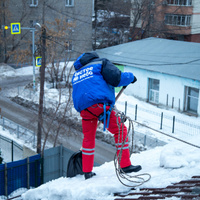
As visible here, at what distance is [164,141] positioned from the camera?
54.1ft

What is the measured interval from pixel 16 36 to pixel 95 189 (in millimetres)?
30863

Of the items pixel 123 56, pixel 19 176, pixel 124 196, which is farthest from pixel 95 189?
pixel 123 56

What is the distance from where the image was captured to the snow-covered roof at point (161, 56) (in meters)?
21.1

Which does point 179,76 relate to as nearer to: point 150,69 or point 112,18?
point 150,69

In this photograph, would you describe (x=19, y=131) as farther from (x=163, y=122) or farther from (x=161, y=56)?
(x=161, y=56)

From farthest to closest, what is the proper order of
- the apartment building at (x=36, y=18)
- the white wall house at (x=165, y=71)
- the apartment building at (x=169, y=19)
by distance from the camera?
the apartment building at (x=169, y=19), the apartment building at (x=36, y=18), the white wall house at (x=165, y=71)

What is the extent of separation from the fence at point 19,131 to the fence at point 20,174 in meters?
4.18

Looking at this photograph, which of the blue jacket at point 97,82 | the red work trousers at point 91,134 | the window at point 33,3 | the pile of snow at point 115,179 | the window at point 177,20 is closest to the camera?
the pile of snow at point 115,179

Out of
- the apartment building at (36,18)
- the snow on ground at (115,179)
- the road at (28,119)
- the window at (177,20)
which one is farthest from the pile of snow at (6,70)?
the snow on ground at (115,179)

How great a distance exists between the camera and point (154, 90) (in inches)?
890

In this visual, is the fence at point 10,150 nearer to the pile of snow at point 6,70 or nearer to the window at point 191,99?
the window at point 191,99

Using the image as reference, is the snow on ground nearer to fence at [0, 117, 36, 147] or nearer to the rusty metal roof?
the rusty metal roof

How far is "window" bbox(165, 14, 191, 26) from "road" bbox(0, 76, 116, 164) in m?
18.6

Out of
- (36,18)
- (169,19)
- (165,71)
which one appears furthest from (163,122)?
(169,19)
